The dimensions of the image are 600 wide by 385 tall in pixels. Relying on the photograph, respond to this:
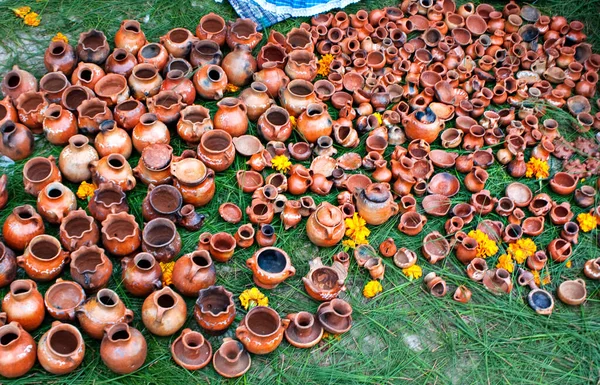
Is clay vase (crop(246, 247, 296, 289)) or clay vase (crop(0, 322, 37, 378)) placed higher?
clay vase (crop(0, 322, 37, 378))

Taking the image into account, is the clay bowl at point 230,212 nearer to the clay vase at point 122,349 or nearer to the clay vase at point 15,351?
the clay vase at point 122,349

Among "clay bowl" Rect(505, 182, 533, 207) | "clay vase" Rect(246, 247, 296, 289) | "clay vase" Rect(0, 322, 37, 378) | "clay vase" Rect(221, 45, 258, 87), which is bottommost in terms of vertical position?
"clay bowl" Rect(505, 182, 533, 207)

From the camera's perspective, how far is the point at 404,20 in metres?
6.81

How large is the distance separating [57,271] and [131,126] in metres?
1.56

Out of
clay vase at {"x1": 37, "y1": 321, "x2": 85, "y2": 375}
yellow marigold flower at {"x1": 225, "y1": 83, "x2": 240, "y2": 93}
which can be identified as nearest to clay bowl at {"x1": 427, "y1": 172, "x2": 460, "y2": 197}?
yellow marigold flower at {"x1": 225, "y1": 83, "x2": 240, "y2": 93}

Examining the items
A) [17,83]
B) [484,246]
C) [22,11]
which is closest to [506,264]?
[484,246]

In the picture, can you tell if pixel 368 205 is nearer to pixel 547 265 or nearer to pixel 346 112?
pixel 346 112

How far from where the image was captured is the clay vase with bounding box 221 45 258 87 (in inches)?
233

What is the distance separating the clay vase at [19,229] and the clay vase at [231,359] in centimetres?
175

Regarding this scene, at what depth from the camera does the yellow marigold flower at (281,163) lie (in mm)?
5395

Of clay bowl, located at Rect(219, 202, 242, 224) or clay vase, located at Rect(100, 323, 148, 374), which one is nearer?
clay vase, located at Rect(100, 323, 148, 374)

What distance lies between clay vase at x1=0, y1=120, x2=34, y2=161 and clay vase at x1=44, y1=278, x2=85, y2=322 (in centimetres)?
151

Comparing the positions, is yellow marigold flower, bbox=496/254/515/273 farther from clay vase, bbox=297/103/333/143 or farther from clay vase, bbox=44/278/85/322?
clay vase, bbox=44/278/85/322

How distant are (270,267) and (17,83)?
306 cm
